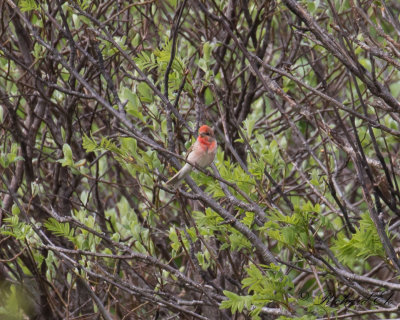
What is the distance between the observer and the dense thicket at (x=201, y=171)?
340cm

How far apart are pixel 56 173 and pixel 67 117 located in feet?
2.20

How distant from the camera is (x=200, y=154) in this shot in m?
4.59

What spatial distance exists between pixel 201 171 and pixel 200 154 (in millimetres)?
863

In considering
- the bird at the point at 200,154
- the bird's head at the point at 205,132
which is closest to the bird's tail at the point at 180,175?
the bird at the point at 200,154

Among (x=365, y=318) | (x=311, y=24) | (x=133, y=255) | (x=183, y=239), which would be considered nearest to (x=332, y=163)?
(x=183, y=239)

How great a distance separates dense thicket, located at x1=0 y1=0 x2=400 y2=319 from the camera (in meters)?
3.40

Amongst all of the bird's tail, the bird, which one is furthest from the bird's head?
the bird's tail

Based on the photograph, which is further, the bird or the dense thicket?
the bird

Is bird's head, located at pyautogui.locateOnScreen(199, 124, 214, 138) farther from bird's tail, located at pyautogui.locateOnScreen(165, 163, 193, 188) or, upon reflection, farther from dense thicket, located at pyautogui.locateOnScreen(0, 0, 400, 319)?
bird's tail, located at pyautogui.locateOnScreen(165, 163, 193, 188)

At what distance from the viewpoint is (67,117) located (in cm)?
560

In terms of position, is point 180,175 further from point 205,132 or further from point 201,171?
point 205,132

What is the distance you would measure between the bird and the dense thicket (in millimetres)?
102

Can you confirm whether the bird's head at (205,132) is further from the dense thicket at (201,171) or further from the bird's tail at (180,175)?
the bird's tail at (180,175)

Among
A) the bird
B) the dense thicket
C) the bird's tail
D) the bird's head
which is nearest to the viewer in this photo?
the dense thicket
